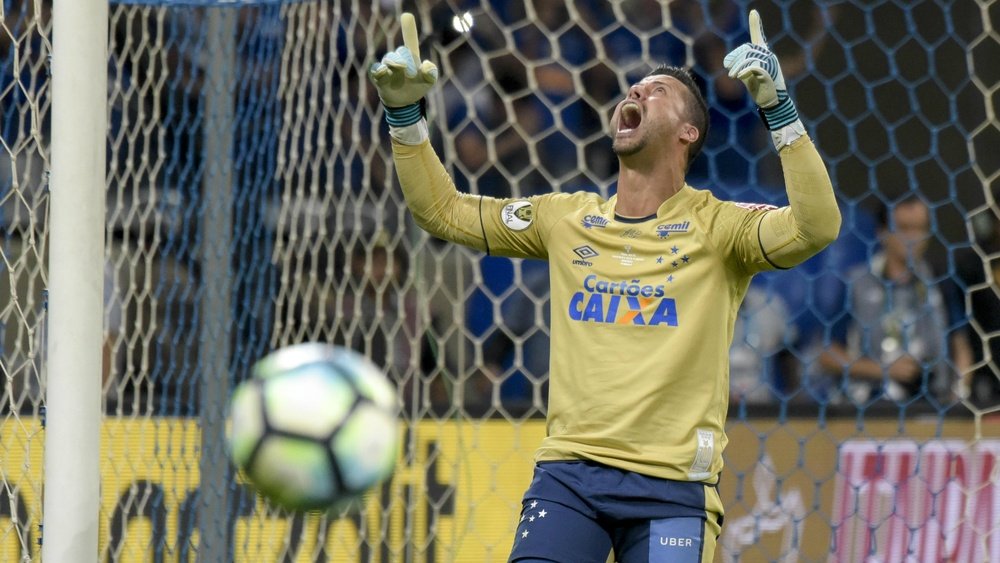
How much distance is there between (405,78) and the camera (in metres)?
3.22

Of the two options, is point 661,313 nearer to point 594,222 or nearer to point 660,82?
point 594,222

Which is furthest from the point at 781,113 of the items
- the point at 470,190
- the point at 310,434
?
the point at 470,190

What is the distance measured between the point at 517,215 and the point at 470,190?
4.91 feet

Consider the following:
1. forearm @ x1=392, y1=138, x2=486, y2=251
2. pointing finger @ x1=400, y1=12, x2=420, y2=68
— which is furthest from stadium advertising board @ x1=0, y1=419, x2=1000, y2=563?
pointing finger @ x1=400, y1=12, x2=420, y2=68

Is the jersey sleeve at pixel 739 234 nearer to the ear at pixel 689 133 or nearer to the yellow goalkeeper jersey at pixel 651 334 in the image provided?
the yellow goalkeeper jersey at pixel 651 334

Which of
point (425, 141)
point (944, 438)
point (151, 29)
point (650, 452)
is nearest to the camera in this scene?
point (650, 452)

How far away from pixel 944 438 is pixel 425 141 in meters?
2.20

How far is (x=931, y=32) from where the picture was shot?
4828mm

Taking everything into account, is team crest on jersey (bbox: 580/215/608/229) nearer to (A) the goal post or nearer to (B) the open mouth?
(B) the open mouth

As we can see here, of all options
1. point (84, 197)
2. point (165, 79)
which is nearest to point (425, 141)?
point (84, 197)

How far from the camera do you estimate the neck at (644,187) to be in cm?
325

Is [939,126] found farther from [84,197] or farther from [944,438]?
[84,197]

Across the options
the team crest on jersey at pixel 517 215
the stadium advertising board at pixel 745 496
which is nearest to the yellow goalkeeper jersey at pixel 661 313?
the team crest on jersey at pixel 517 215

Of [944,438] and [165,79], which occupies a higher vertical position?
[165,79]
